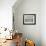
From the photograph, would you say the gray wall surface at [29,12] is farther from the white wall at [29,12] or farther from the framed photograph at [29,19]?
the framed photograph at [29,19]

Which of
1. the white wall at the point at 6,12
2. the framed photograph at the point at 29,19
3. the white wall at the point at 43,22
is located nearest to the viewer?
the white wall at the point at 6,12

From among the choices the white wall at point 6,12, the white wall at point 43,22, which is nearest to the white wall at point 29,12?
the white wall at point 43,22

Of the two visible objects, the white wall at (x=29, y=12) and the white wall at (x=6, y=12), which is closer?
the white wall at (x=6, y=12)

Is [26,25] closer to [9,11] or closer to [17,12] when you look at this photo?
[17,12]

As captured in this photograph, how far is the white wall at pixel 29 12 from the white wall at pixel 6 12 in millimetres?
787

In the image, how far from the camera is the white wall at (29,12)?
4.81 meters

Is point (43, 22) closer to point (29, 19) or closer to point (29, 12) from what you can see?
point (29, 19)

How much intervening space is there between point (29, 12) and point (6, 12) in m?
1.17

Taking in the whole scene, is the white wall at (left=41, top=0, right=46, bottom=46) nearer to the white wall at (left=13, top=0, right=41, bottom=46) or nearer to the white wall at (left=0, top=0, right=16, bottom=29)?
the white wall at (left=13, top=0, right=41, bottom=46)

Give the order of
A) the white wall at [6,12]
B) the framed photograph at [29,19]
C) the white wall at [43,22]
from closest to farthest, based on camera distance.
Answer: the white wall at [6,12]
the white wall at [43,22]
the framed photograph at [29,19]

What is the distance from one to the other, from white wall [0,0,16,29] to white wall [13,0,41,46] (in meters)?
0.79

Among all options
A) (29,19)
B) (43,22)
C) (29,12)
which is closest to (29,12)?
(29,12)

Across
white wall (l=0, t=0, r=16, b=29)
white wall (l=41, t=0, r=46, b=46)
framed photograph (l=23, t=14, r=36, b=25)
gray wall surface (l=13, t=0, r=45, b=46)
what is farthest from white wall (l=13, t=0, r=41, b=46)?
white wall (l=0, t=0, r=16, b=29)

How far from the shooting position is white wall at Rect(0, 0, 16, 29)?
13.1 ft
